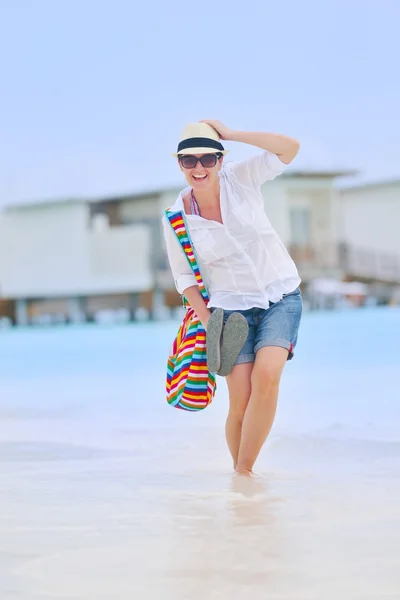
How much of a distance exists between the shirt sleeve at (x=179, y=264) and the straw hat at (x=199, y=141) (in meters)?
0.33

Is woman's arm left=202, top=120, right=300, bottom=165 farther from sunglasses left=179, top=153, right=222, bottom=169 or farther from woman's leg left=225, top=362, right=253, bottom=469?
woman's leg left=225, top=362, right=253, bottom=469

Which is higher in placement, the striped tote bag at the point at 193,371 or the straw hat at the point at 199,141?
the straw hat at the point at 199,141

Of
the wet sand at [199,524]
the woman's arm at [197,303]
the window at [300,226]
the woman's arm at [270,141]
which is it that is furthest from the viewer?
the window at [300,226]

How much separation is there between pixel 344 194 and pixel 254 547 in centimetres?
3584

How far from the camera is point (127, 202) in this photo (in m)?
35.8

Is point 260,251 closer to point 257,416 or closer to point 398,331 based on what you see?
point 257,416

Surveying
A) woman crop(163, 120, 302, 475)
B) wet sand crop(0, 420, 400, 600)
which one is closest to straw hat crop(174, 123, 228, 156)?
woman crop(163, 120, 302, 475)

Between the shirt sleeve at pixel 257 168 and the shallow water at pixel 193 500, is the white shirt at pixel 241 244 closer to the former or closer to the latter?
the shirt sleeve at pixel 257 168

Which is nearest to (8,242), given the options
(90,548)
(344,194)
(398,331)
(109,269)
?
(109,269)

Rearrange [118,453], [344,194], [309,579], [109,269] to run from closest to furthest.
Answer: [309,579] → [118,453] → [109,269] → [344,194]

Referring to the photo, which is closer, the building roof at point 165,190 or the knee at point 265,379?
the knee at point 265,379

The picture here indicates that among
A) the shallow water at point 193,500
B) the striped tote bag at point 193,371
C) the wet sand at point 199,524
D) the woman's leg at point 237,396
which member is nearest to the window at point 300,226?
the shallow water at point 193,500

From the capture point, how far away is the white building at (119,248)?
3303cm

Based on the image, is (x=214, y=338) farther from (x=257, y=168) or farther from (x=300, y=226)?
(x=300, y=226)
